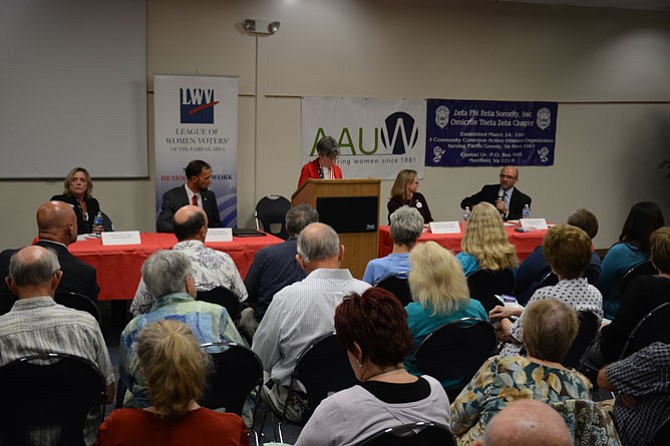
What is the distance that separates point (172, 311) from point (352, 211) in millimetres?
3142

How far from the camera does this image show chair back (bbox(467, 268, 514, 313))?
425 centimetres

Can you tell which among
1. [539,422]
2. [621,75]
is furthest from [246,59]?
[539,422]

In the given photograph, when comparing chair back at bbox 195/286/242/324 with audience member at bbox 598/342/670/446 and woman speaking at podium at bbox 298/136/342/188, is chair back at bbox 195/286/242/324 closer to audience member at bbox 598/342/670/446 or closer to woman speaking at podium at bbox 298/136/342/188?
audience member at bbox 598/342/670/446

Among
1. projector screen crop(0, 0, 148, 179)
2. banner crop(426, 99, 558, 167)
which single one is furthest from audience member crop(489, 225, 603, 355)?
banner crop(426, 99, 558, 167)

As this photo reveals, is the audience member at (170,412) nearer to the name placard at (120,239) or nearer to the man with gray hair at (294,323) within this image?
the man with gray hair at (294,323)

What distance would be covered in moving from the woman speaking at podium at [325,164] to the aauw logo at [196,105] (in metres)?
1.18

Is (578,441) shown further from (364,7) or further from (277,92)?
(364,7)

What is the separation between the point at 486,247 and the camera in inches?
170

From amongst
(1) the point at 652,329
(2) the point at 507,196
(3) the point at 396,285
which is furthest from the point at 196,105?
(1) the point at 652,329

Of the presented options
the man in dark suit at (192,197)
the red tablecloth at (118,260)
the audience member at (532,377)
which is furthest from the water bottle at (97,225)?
the audience member at (532,377)

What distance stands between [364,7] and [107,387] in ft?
20.7

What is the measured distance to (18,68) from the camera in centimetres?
674

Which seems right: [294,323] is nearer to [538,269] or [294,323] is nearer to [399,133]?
[538,269]

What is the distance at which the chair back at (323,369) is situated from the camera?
2861 mm
